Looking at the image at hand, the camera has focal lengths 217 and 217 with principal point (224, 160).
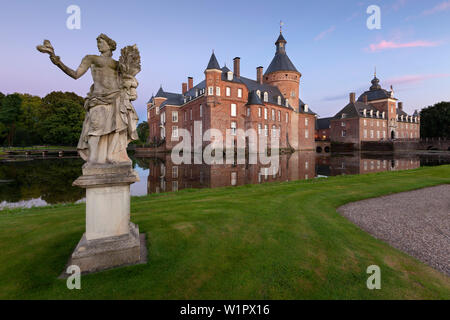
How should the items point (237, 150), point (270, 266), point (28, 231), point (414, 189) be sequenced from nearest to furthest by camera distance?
point (270, 266) < point (28, 231) < point (414, 189) < point (237, 150)

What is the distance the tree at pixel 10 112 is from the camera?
46.1 meters

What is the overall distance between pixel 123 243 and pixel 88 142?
1.67 m

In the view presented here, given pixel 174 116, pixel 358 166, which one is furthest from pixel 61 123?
pixel 358 166

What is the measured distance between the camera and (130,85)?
3564mm

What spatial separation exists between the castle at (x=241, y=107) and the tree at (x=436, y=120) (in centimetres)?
3742

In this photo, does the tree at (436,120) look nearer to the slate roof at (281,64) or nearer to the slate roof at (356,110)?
the slate roof at (356,110)

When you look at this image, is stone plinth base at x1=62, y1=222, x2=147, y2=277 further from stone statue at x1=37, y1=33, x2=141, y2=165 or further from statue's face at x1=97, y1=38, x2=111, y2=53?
statue's face at x1=97, y1=38, x2=111, y2=53

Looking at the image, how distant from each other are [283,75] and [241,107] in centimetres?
1674

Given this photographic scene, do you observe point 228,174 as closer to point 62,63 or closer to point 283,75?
point 62,63

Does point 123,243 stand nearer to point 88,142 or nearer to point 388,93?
point 88,142

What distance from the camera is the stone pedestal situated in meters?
3.16

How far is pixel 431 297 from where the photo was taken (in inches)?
108

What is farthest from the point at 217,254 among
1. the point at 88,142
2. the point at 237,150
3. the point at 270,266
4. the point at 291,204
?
the point at 237,150

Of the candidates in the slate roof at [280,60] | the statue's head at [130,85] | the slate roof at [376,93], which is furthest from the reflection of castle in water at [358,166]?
the slate roof at [376,93]
